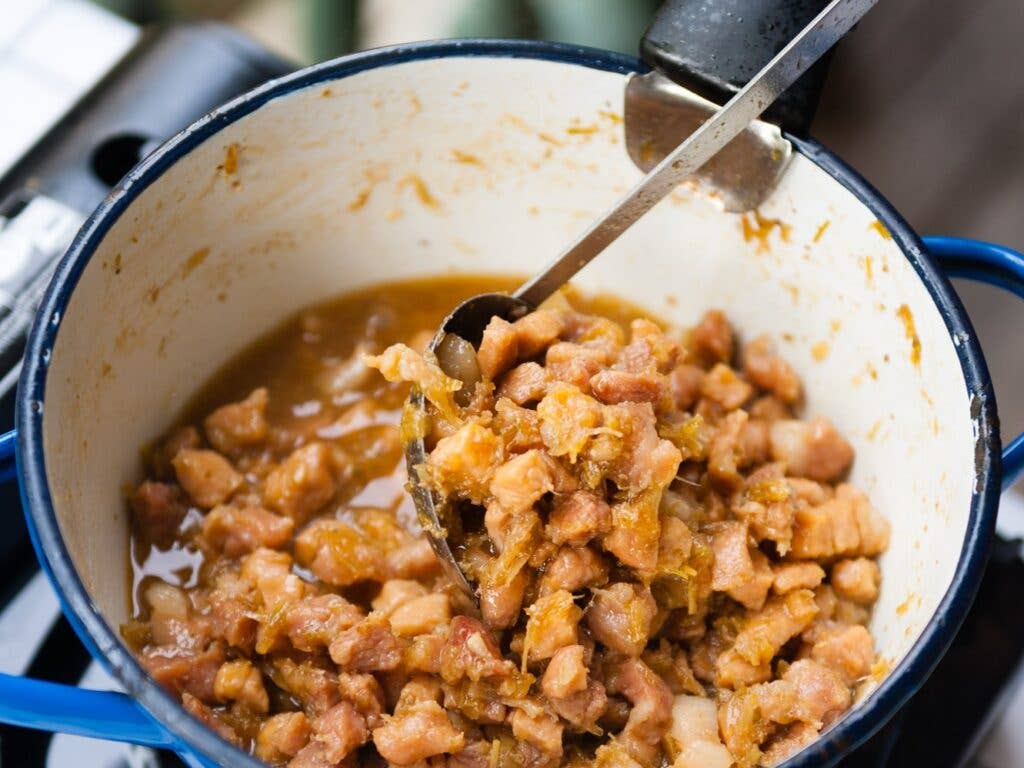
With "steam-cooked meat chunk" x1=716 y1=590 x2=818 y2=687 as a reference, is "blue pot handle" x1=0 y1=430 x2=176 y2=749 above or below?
above

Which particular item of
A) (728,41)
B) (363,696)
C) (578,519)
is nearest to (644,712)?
(578,519)

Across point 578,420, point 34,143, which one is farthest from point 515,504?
point 34,143

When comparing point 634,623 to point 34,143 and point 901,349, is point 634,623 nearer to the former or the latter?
point 901,349

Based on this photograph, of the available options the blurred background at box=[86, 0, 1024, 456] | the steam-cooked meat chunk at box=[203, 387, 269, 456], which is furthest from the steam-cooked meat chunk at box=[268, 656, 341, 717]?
the blurred background at box=[86, 0, 1024, 456]

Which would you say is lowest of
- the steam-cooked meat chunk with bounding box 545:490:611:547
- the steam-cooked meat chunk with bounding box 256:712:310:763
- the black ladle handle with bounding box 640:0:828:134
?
the steam-cooked meat chunk with bounding box 256:712:310:763

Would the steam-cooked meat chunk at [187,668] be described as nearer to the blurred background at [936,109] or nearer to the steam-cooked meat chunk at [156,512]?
the steam-cooked meat chunk at [156,512]

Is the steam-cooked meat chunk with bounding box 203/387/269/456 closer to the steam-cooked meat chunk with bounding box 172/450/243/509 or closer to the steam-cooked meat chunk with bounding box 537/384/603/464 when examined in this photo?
the steam-cooked meat chunk with bounding box 172/450/243/509
